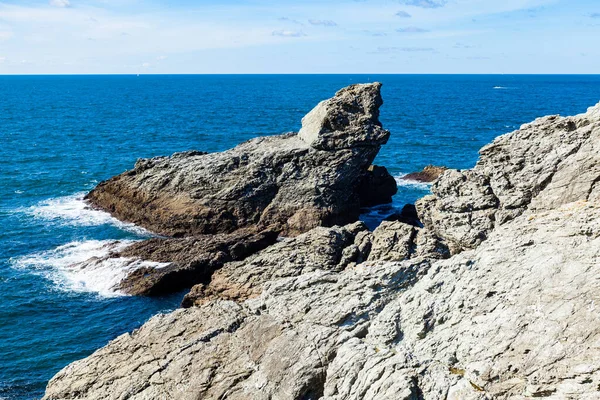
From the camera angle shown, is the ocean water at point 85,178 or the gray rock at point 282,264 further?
the ocean water at point 85,178

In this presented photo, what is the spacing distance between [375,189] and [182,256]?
22.1 meters

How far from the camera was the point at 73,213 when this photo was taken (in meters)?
53.9

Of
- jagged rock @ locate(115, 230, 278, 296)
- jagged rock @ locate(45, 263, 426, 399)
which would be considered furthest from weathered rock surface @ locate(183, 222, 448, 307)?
jagged rock @ locate(45, 263, 426, 399)

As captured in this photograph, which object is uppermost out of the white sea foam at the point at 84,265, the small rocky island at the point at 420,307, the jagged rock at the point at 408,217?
the small rocky island at the point at 420,307

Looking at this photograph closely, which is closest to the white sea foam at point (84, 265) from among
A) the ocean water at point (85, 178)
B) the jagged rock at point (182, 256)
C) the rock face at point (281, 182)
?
the ocean water at point (85, 178)

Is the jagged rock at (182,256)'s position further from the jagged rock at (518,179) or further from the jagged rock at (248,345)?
the jagged rock at (518,179)

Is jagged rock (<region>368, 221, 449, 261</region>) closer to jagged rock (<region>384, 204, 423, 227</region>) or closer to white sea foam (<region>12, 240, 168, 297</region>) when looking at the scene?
jagged rock (<region>384, 204, 423, 227</region>)

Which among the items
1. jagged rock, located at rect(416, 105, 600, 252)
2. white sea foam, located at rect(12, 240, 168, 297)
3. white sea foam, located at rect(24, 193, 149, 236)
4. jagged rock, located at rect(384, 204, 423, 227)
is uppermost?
→ jagged rock, located at rect(416, 105, 600, 252)

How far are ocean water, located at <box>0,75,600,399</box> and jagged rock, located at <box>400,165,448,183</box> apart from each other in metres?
3.05

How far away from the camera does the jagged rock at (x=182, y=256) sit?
37.6 m

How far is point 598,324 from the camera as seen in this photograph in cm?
1683

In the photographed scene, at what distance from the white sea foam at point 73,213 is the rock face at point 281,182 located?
3.96ft

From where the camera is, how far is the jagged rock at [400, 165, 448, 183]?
65.4 metres

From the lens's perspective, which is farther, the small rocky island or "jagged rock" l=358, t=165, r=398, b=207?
"jagged rock" l=358, t=165, r=398, b=207
